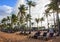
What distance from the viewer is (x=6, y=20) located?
125 metres

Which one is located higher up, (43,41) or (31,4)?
(31,4)

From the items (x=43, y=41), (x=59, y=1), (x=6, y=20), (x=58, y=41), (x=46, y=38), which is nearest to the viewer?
(x=58, y=41)

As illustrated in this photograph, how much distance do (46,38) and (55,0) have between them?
17.3m

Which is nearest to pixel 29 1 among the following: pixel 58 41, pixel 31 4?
pixel 31 4

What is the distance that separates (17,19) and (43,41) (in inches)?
2976

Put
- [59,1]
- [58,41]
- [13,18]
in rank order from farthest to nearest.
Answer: [13,18] < [59,1] < [58,41]

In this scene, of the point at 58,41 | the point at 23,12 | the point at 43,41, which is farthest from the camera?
the point at 23,12

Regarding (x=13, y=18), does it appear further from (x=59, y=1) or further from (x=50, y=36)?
(x=50, y=36)

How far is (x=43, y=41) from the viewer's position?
1372 inches

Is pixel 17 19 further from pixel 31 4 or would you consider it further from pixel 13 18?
pixel 31 4

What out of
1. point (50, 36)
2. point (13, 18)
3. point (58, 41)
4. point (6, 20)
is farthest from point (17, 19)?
point (58, 41)

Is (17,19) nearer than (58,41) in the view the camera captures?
No

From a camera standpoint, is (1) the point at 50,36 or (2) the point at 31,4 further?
(2) the point at 31,4

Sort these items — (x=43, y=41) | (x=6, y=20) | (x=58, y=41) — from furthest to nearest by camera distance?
(x=6, y=20), (x=43, y=41), (x=58, y=41)
